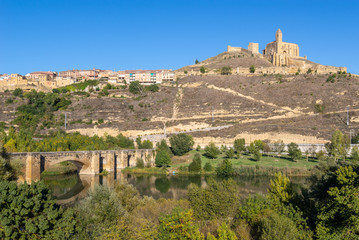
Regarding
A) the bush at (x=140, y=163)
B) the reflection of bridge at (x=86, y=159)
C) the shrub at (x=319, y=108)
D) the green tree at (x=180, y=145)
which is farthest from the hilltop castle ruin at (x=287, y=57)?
the bush at (x=140, y=163)

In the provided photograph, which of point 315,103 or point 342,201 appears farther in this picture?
point 315,103

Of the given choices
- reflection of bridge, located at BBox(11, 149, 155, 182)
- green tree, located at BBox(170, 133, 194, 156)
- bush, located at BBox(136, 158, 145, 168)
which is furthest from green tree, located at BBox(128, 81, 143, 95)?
bush, located at BBox(136, 158, 145, 168)

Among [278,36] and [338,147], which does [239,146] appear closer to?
[338,147]

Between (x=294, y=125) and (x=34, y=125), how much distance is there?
4407 cm

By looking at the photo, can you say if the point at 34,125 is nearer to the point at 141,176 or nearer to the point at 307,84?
the point at 141,176

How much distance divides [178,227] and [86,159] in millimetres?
29572

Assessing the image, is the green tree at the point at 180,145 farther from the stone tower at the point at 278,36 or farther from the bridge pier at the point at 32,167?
the stone tower at the point at 278,36

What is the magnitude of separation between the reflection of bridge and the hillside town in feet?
154

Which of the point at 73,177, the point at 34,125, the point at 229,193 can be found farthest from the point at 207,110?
the point at 229,193

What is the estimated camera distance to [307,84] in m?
79.5

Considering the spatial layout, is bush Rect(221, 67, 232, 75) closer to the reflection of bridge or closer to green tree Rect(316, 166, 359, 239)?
the reflection of bridge

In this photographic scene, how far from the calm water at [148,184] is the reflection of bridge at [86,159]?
1505 millimetres

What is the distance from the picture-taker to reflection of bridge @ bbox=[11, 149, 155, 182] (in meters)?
34.0

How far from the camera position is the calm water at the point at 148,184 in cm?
3066
